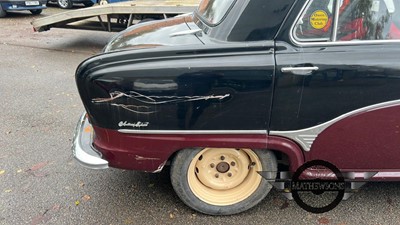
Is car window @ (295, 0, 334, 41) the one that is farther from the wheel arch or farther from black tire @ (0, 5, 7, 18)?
black tire @ (0, 5, 7, 18)

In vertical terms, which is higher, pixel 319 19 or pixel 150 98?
pixel 319 19

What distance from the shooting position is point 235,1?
7.76 feet

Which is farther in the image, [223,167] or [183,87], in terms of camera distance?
[223,167]

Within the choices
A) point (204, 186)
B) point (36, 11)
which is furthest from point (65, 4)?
point (204, 186)

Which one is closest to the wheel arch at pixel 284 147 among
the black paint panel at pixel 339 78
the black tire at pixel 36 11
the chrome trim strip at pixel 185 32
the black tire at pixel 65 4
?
the black paint panel at pixel 339 78

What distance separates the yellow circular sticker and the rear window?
55cm

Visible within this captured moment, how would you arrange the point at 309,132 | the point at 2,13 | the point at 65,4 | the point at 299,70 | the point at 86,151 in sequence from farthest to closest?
1. the point at 65,4
2. the point at 2,13
3. the point at 86,151
4. the point at 309,132
5. the point at 299,70

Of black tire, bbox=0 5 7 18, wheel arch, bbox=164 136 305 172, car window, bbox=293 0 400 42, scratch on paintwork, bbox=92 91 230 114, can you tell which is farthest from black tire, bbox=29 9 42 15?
car window, bbox=293 0 400 42

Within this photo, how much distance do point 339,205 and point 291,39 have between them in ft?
4.75

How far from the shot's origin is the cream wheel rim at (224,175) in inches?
102

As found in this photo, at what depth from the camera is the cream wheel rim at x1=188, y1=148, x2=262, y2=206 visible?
8.47 ft

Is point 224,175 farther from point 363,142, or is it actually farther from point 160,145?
point 363,142

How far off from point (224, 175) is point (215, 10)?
128cm

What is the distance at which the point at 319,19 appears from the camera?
2.19 meters
